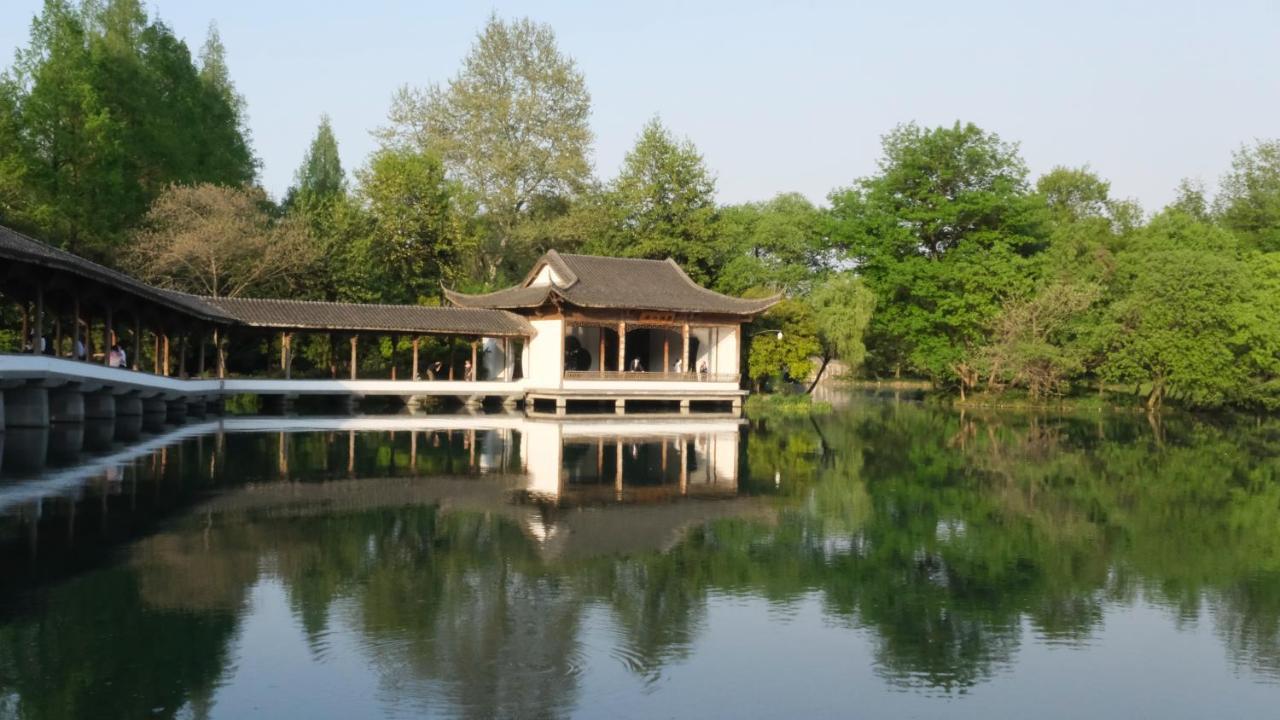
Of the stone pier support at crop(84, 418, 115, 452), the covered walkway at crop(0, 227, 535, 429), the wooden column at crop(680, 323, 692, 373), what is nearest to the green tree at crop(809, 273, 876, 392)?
the wooden column at crop(680, 323, 692, 373)

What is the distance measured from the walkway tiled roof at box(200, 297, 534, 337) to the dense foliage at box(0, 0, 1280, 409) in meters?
4.59

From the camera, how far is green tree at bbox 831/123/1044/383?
1496 inches

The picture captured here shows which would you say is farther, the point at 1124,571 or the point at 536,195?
the point at 536,195

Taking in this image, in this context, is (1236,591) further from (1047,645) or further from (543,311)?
(543,311)

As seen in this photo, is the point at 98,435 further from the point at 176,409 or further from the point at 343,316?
the point at 343,316

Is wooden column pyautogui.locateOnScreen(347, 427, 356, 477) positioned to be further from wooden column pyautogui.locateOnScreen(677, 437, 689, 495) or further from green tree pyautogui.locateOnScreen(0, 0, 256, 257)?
green tree pyautogui.locateOnScreen(0, 0, 256, 257)

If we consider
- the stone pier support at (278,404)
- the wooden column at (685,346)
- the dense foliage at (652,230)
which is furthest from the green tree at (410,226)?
the wooden column at (685,346)

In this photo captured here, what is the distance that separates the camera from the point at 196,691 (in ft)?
19.1

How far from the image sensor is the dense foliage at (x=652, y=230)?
3250 centimetres

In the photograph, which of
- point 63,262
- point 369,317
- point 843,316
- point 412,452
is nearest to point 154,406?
point 369,317

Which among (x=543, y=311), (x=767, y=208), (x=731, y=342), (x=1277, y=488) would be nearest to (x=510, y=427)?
(x=543, y=311)

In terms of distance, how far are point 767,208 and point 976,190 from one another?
14506 millimetres

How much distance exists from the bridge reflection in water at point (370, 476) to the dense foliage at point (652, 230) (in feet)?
41.4

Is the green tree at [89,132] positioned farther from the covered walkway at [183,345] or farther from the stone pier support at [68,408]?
the stone pier support at [68,408]
